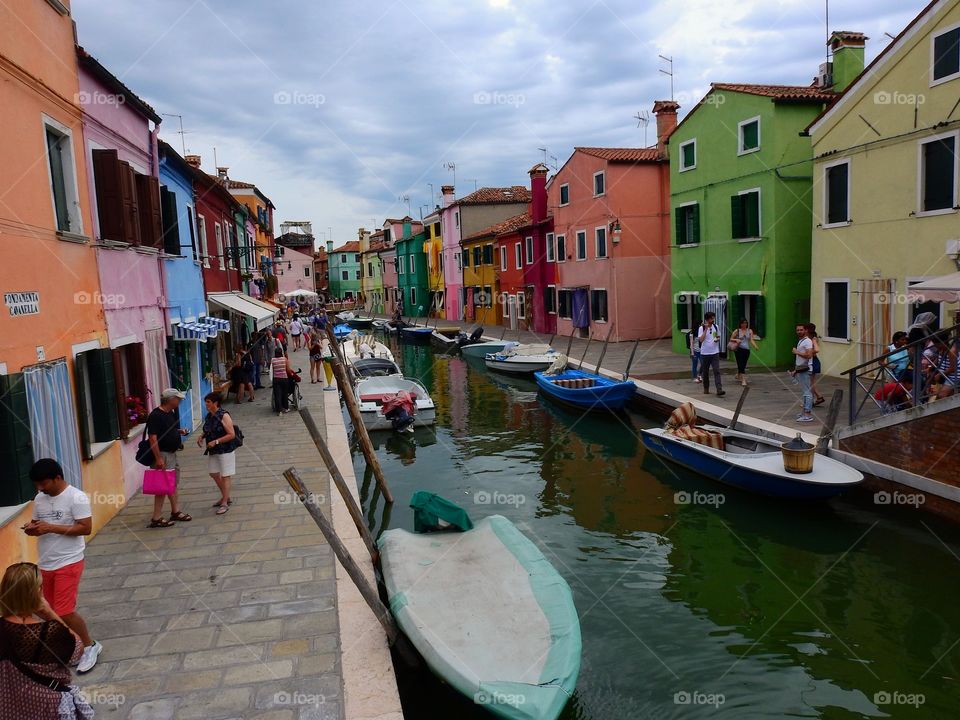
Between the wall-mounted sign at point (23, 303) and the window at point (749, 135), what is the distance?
18.1 metres

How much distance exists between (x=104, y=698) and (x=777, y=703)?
5.42m

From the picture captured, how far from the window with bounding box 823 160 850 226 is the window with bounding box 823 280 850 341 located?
1.51 m

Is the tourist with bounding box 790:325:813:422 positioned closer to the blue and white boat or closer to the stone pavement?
the blue and white boat

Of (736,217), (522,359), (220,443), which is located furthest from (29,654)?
(522,359)

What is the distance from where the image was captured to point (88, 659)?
16.6 ft

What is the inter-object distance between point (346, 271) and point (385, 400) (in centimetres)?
7557

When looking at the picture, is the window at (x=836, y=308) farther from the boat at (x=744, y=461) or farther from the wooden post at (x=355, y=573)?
the wooden post at (x=355, y=573)

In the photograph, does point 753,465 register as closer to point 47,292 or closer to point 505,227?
point 47,292

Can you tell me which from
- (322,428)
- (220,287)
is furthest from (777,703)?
(220,287)

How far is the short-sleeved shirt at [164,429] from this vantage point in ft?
25.3

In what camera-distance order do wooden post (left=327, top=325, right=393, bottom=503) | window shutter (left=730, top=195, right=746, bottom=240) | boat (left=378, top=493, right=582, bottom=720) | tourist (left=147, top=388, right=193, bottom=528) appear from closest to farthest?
boat (left=378, top=493, right=582, bottom=720) → tourist (left=147, top=388, right=193, bottom=528) → wooden post (left=327, top=325, right=393, bottom=503) → window shutter (left=730, top=195, right=746, bottom=240)

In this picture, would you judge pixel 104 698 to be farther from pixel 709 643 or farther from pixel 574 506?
pixel 574 506

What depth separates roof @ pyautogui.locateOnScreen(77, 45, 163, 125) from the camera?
837cm

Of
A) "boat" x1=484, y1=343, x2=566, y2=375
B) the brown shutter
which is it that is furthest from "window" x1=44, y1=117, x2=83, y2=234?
"boat" x1=484, y1=343, x2=566, y2=375
